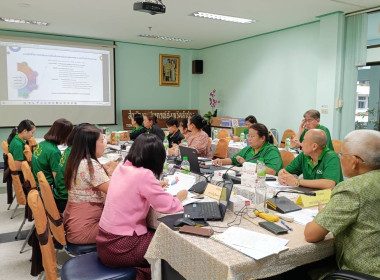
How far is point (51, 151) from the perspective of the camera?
3.02 m

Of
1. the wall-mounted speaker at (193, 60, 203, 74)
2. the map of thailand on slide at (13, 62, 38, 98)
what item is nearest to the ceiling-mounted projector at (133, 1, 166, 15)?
the map of thailand on slide at (13, 62, 38, 98)

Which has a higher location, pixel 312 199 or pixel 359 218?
pixel 359 218

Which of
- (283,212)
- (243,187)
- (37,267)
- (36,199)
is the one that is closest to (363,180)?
(283,212)

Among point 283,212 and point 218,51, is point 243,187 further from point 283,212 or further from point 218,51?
point 218,51

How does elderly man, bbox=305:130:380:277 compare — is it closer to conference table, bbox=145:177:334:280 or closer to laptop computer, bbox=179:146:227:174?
conference table, bbox=145:177:334:280

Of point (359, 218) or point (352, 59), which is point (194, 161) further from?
point (352, 59)

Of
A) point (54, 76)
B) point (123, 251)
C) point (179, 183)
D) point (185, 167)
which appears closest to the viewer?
point (123, 251)

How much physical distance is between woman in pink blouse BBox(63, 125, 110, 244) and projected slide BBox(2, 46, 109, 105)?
19.2 feet

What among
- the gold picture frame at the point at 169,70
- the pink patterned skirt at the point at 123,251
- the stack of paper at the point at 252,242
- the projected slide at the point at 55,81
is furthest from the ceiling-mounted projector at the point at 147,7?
the gold picture frame at the point at 169,70

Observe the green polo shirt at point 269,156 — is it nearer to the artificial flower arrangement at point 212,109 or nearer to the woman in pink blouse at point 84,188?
the woman in pink blouse at point 84,188

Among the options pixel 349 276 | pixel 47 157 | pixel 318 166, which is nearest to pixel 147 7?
pixel 47 157

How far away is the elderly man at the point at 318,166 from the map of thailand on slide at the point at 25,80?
6506 mm

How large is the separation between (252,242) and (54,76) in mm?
7174

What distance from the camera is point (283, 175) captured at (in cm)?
263
